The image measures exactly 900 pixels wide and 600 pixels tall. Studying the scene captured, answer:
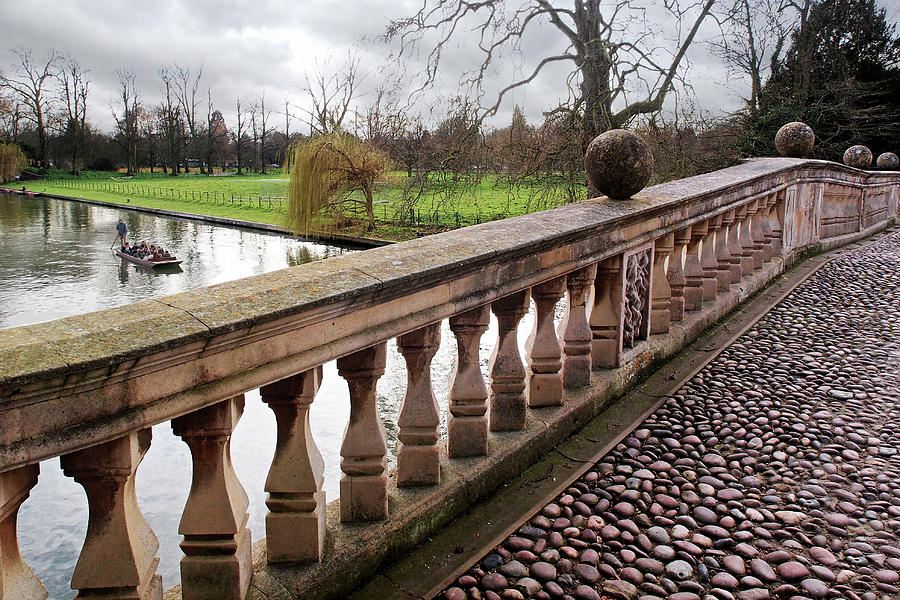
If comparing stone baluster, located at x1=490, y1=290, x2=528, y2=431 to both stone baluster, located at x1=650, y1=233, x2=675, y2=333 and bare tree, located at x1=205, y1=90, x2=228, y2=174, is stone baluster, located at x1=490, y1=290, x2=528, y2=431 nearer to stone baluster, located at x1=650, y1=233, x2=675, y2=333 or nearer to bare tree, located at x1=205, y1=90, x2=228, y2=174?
stone baluster, located at x1=650, y1=233, x2=675, y2=333

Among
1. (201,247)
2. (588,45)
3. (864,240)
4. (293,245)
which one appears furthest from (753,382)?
(201,247)

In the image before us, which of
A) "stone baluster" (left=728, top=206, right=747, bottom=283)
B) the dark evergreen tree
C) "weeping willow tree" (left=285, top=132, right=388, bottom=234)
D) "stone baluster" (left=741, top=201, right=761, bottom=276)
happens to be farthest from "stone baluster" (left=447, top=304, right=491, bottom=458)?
"weeping willow tree" (left=285, top=132, right=388, bottom=234)

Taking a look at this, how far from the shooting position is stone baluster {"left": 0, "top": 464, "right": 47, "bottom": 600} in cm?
118

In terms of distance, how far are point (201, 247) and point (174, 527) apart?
27.9 meters

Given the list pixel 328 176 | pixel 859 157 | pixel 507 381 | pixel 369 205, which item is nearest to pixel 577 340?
pixel 507 381

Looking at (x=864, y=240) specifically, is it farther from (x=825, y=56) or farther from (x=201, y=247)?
(x=201, y=247)

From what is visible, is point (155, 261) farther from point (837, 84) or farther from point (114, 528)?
point (114, 528)

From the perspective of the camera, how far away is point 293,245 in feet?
98.2

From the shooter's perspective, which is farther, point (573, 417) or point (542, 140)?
point (542, 140)

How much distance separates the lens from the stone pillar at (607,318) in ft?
10.8

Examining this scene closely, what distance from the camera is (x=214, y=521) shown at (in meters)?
1.59

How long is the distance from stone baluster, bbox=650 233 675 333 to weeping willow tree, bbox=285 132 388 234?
25741 mm

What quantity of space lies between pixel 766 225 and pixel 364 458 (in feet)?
18.0

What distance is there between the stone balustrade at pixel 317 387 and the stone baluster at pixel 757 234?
8.63 ft
